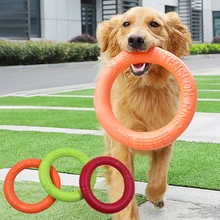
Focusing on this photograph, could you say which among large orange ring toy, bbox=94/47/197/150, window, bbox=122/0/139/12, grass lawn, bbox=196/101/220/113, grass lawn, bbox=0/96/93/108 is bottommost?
grass lawn, bbox=0/96/93/108

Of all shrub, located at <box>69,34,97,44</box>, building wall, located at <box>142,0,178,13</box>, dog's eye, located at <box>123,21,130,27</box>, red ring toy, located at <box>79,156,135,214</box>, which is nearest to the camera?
red ring toy, located at <box>79,156,135,214</box>

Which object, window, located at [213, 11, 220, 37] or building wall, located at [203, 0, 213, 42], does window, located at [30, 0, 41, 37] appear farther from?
window, located at [213, 11, 220, 37]

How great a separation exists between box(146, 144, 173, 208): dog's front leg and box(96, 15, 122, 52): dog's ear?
98cm

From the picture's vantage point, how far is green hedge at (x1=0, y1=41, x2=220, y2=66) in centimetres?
2464

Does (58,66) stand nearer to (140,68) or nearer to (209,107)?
(209,107)

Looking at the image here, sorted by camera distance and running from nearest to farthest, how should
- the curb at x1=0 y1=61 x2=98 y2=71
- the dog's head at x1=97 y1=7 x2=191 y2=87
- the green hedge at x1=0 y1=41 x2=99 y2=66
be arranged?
the dog's head at x1=97 y1=7 x2=191 y2=87 → the curb at x1=0 y1=61 x2=98 y2=71 → the green hedge at x1=0 y1=41 x2=99 y2=66

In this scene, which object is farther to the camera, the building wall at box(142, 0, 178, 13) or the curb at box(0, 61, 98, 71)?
the building wall at box(142, 0, 178, 13)

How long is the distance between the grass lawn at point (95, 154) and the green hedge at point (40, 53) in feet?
57.1

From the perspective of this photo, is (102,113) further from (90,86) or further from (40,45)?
(40,45)

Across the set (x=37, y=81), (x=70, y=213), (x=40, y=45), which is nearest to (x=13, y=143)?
(x=70, y=213)

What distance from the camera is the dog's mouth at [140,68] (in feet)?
13.2

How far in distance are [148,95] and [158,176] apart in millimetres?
655

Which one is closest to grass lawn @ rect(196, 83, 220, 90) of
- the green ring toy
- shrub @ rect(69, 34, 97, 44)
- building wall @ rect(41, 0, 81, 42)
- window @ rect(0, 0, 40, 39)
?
the green ring toy

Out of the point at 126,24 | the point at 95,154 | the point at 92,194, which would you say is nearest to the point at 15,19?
the point at 95,154
